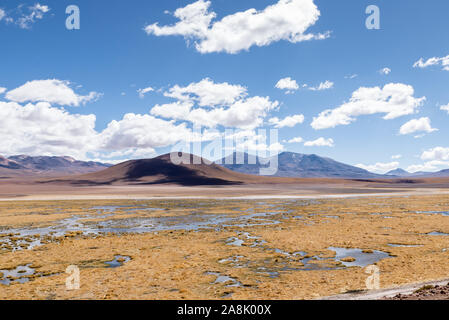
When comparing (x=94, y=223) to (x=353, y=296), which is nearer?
(x=353, y=296)

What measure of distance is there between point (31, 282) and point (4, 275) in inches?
125

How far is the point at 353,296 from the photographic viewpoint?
14.0m

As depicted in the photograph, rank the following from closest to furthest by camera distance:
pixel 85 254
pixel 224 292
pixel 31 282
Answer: pixel 224 292 < pixel 31 282 < pixel 85 254

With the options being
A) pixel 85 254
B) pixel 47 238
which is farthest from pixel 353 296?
pixel 47 238

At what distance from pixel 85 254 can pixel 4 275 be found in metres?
5.98

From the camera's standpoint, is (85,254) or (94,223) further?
(94,223)

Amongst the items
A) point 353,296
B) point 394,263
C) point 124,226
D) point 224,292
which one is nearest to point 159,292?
point 224,292

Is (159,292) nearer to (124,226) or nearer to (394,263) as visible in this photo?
(394,263)
